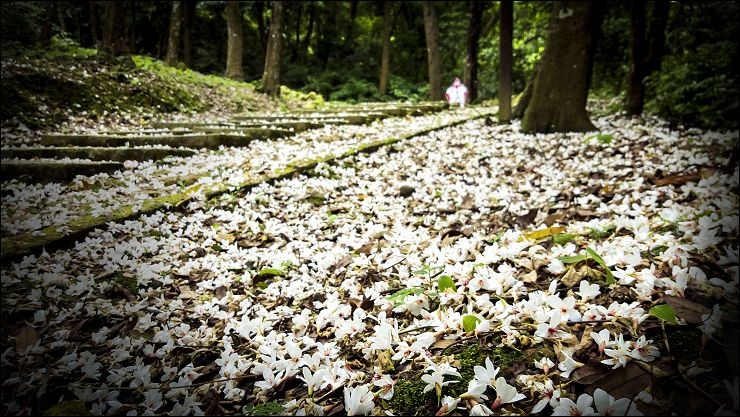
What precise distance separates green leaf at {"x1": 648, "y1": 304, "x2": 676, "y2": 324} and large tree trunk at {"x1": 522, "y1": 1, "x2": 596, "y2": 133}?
7.35 metres

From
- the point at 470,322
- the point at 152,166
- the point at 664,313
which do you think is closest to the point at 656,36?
the point at 664,313

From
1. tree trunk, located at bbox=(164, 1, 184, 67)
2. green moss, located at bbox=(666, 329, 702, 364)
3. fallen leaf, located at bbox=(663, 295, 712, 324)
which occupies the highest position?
tree trunk, located at bbox=(164, 1, 184, 67)

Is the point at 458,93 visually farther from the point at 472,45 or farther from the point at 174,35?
the point at 174,35

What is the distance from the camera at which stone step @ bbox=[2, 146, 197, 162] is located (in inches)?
253

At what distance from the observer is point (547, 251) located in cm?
304

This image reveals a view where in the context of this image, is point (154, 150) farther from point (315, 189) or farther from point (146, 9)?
point (146, 9)

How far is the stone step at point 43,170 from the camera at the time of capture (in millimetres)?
5645

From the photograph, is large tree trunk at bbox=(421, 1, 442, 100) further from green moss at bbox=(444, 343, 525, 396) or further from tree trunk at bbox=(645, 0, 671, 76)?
green moss at bbox=(444, 343, 525, 396)

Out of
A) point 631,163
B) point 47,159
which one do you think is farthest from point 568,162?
point 47,159

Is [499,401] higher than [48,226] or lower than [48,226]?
lower

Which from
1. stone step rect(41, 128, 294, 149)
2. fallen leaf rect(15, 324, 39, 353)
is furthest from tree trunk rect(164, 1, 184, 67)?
fallen leaf rect(15, 324, 39, 353)

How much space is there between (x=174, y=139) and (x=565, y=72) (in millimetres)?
8330

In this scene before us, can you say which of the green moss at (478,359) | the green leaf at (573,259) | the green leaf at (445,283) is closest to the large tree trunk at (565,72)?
the green leaf at (573,259)

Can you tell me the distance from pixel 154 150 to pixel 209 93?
8554 mm
